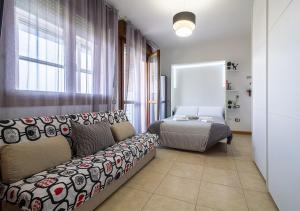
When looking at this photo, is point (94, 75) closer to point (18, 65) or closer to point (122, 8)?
point (18, 65)

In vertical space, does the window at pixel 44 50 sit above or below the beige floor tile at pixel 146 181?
above

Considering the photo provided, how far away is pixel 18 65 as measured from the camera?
5.17ft

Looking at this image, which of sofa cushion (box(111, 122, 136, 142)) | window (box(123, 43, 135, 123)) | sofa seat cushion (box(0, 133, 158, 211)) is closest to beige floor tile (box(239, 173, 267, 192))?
sofa seat cushion (box(0, 133, 158, 211))

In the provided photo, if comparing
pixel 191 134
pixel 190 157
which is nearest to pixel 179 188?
pixel 190 157

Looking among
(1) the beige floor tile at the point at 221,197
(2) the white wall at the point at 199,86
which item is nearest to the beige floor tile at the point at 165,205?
(1) the beige floor tile at the point at 221,197

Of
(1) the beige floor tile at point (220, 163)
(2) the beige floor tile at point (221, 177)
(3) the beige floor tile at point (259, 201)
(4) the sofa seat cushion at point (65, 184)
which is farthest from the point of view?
(1) the beige floor tile at point (220, 163)

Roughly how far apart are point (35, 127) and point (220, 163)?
2.50 meters

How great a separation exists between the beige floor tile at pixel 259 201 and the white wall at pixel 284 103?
94mm

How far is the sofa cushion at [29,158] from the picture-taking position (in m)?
1.14

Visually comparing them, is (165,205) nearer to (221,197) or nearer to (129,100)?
(221,197)

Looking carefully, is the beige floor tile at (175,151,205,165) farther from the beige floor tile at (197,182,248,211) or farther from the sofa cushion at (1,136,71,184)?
the sofa cushion at (1,136,71,184)

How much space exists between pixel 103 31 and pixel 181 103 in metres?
3.40

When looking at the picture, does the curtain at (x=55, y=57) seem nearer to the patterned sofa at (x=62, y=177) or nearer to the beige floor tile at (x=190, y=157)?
the patterned sofa at (x=62, y=177)

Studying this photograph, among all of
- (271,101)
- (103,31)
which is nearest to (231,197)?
(271,101)
